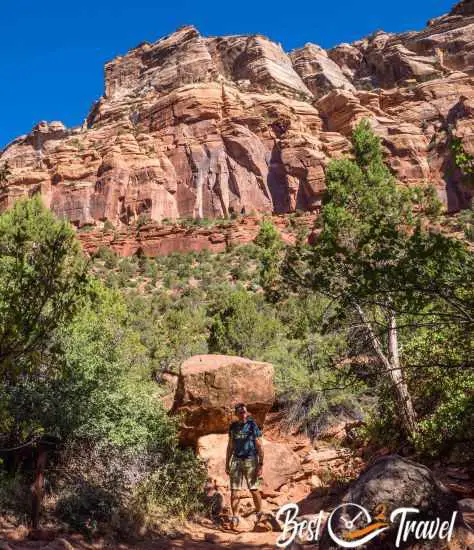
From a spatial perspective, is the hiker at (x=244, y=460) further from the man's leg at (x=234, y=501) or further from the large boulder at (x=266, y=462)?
the large boulder at (x=266, y=462)

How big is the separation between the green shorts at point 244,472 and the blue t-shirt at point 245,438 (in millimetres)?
76

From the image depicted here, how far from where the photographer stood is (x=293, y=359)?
14023 millimetres

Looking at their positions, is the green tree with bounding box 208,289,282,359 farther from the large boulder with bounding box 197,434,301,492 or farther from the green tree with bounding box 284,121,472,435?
the large boulder with bounding box 197,434,301,492

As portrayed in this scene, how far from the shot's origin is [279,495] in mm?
8008

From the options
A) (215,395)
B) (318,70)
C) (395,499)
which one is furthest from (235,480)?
(318,70)

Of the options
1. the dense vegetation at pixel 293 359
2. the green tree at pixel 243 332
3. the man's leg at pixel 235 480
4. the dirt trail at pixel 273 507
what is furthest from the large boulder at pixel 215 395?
the green tree at pixel 243 332

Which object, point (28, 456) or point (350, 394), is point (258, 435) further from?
point (350, 394)

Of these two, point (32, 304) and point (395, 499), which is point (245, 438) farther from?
point (32, 304)

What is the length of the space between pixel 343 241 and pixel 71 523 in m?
6.97

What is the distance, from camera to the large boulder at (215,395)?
345 inches

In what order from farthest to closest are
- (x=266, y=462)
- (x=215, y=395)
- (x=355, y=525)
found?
1. (x=215, y=395)
2. (x=266, y=462)
3. (x=355, y=525)

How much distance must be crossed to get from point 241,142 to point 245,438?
49775mm

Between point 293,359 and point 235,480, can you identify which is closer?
point 235,480

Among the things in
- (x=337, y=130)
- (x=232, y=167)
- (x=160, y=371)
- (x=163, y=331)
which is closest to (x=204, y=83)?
(x=232, y=167)
